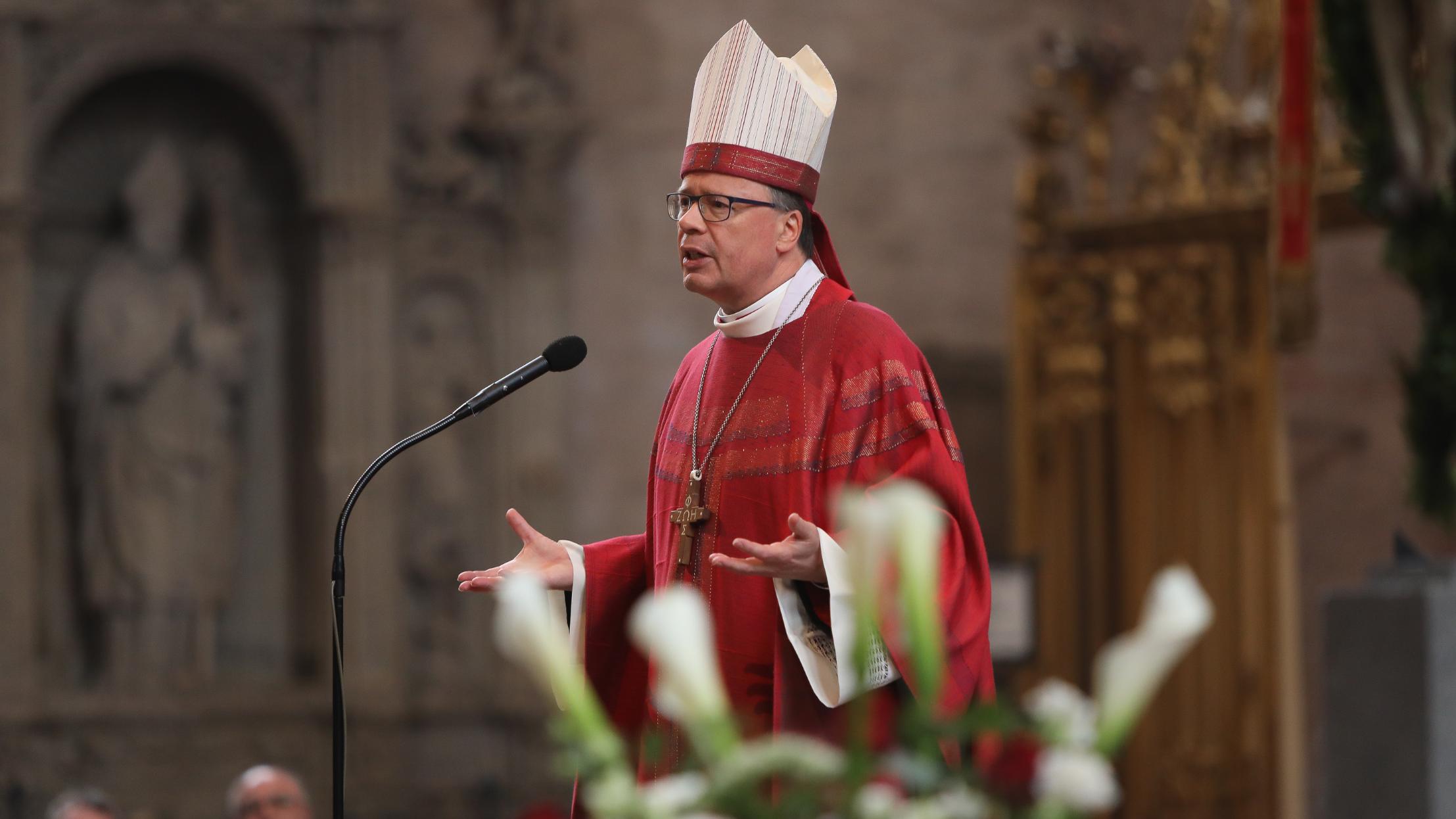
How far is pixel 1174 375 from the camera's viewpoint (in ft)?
26.5

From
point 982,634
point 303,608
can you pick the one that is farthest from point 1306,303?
point 303,608

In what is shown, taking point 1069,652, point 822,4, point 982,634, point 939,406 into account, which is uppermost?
point 822,4

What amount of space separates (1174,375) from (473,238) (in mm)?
2892

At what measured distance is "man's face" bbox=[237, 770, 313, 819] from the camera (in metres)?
4.99

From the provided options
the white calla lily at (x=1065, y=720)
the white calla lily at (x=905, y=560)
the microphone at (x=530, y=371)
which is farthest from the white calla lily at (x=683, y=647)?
the microphone at (x=530, y=371)

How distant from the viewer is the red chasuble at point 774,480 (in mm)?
2998

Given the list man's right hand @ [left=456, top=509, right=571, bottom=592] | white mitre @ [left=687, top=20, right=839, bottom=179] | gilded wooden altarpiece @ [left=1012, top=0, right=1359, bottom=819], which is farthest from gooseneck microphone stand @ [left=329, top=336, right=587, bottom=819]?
gilded wooden altarpiece @ [left=1012, top=0, right=1359, bottom=819]

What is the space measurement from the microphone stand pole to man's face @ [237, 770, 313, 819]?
210 centimetres

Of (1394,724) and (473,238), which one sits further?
(473,238)

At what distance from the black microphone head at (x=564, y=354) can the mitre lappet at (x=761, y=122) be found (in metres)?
0.35

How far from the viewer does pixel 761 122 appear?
328cm

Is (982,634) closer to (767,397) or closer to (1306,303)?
(767,397)

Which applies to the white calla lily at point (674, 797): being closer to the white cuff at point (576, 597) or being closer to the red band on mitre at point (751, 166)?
the white cuff at point (576, 597)

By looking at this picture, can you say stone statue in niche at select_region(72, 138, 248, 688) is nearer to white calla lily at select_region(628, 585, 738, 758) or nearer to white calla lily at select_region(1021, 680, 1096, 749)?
white calla lily at select_region(628, 585, 738, 758)
